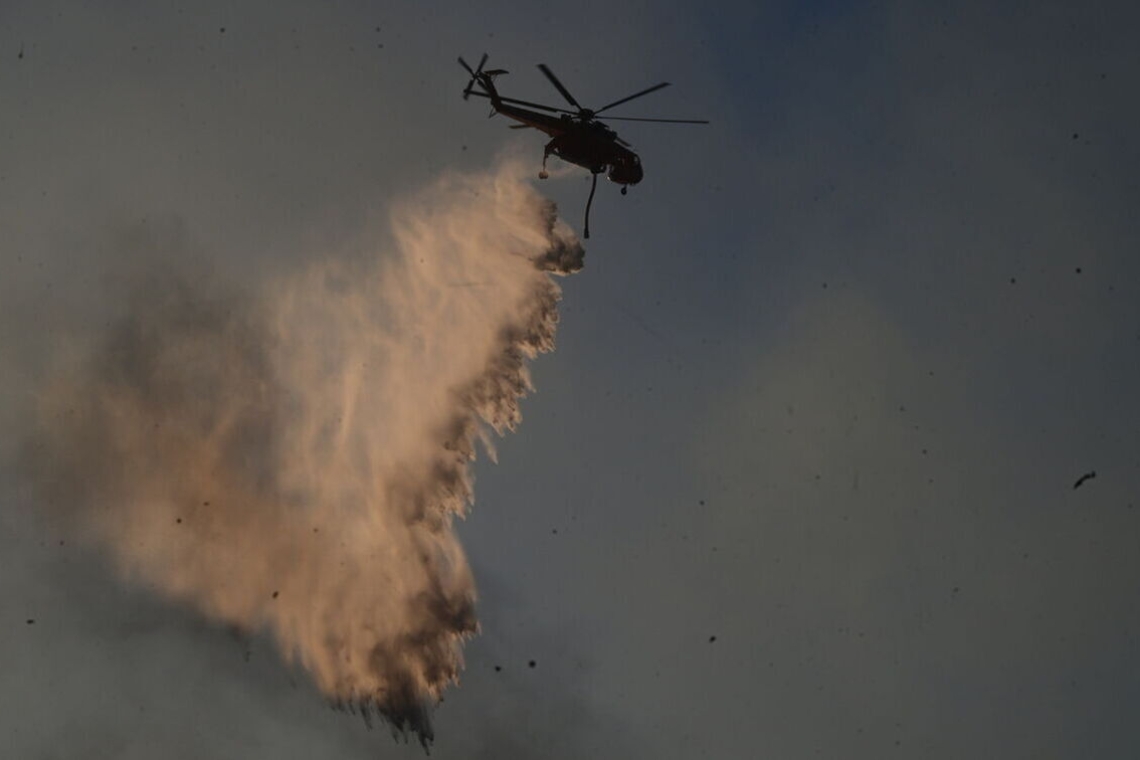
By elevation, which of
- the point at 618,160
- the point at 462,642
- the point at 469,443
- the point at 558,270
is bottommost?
the point at 462,642

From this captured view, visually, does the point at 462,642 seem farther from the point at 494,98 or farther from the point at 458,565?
the point at 494,98

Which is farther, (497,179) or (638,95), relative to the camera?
(497,179)

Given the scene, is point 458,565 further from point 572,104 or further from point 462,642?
point 572,104

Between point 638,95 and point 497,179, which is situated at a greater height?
point 638,95

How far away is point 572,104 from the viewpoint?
9100 cm

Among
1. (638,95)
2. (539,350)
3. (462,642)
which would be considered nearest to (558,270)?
(539,350)

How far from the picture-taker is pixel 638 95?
289ft

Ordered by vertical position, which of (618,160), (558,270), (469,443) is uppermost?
(618,160)

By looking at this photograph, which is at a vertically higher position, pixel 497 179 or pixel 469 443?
pixel 497 179

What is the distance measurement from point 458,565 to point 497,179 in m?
19.2

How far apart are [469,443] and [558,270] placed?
31.6 feet

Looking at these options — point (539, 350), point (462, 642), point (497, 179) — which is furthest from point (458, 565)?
point (497, 179)

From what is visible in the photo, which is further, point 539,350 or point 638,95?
point 539,350

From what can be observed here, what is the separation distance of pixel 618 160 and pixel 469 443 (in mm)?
15604
